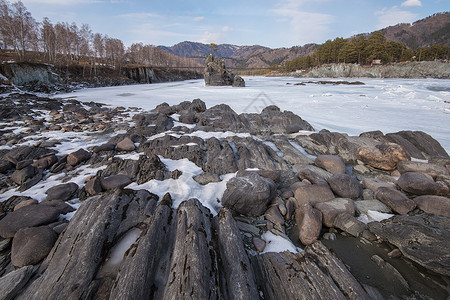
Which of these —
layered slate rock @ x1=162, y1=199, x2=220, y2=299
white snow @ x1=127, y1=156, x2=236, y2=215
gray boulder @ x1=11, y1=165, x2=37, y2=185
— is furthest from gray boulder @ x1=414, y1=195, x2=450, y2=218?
gray boulder @ x1=11, y1=165, x2=37, y2=185

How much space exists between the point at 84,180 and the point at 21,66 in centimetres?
3525

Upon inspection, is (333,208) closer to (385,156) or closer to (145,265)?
(145,265)

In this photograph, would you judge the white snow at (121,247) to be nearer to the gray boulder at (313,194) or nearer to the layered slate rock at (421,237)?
the gray boulder at (313,194)

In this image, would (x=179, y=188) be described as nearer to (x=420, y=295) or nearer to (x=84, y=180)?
(x=84, y=180)

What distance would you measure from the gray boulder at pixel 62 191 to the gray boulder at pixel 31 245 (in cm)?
163

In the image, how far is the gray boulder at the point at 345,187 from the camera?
18.4ft

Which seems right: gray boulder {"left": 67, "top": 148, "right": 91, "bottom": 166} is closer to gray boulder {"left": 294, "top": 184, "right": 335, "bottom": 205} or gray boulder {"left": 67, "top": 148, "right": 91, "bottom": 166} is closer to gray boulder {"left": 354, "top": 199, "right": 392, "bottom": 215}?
gray boulder {"left": 294, "top": 184, "right": 335, "bottom": 205}

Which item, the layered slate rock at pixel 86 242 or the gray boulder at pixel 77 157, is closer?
the layered slate rock at pixel 86 242

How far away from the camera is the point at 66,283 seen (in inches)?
102

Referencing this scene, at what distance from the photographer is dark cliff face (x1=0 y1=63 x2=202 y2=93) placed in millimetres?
26609

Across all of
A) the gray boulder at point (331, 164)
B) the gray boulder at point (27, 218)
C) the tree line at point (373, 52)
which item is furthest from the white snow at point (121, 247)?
the tree line at point (373, 52)

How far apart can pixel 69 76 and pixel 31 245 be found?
172 ft

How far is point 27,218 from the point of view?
151 inches

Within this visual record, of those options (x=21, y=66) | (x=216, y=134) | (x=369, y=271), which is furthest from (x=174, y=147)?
(x=21, y=66)
